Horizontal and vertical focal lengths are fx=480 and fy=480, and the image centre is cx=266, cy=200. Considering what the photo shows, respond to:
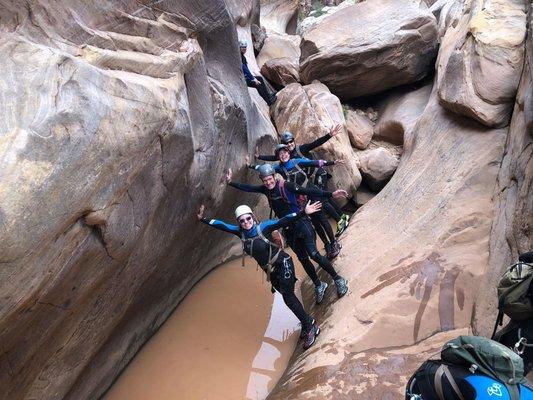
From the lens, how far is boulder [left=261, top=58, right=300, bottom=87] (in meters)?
14.5

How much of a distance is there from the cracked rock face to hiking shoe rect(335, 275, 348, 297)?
8.72ft

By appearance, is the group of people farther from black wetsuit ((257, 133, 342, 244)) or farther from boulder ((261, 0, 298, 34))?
boulder ((261, 0, 298, 34))

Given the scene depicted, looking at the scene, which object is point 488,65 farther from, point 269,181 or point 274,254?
point 274,254

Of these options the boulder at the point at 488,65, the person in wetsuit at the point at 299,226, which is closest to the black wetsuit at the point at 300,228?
the person in wetsuit at the point at 299,226

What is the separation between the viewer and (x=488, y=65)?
856cm

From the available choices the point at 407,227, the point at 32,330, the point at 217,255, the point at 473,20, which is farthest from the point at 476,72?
the point at 32,330

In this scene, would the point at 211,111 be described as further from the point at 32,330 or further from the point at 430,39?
the point at 430,39

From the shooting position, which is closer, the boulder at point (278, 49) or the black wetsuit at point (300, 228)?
the black wetsuit at point (300, 228)

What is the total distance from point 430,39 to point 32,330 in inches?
478

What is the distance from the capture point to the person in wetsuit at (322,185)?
9094 millimetres

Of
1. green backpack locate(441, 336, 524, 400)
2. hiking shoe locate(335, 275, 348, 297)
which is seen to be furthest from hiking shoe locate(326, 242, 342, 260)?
green backpack locate(441, 336, 524, 400)

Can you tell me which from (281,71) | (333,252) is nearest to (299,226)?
(333,252)

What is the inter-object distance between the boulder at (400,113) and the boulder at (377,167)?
69 cm

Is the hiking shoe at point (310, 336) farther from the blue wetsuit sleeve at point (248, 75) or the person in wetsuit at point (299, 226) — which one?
the blue wetsuit sleeve at point (248, 75)
